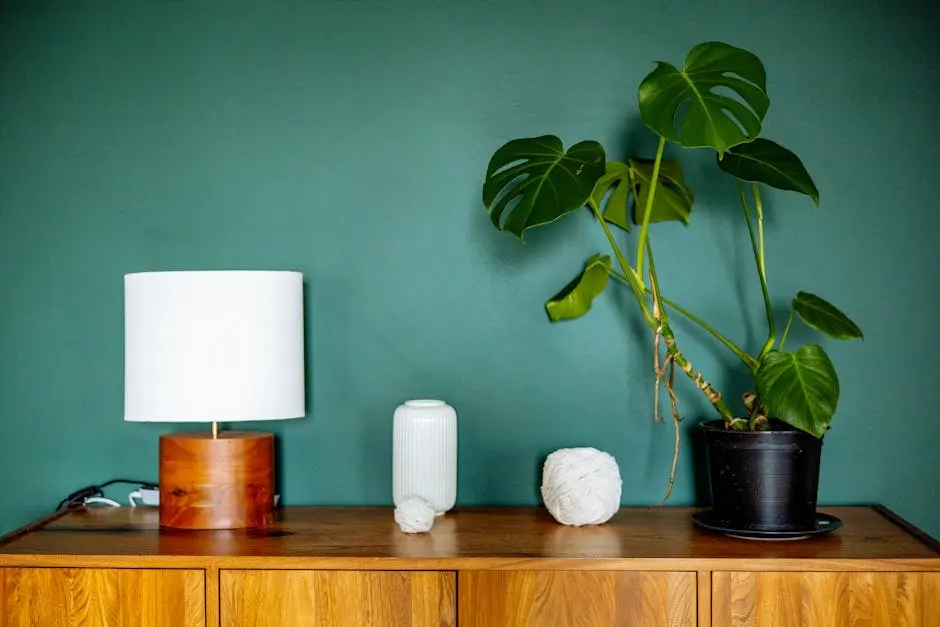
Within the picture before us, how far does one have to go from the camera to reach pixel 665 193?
2.12 m

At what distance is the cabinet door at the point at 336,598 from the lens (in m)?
1.67

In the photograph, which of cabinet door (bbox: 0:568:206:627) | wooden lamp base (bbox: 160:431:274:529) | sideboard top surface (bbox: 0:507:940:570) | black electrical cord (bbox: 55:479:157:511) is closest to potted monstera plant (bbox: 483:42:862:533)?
sideboard top surface (bbox: 0:507:940:570)

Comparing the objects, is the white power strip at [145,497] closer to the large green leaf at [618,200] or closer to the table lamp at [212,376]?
the table lamp at [212,376]

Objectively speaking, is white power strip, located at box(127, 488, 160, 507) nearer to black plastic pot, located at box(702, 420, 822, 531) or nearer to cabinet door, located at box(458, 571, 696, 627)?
cabinet door, located at box(458, 571, 696, 627)

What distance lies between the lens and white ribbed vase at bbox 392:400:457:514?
6.50ft

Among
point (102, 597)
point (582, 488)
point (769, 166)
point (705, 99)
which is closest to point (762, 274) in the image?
point (769, 166)

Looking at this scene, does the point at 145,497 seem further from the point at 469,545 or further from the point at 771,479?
the point at 771,479

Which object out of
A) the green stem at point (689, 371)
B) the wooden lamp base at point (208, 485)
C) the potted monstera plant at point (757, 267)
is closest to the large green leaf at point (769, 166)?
the potted monstera plant at point (757, 267)

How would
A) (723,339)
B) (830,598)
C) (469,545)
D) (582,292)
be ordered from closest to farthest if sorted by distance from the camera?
(830,598), (469,545), (723,339), (582,292)

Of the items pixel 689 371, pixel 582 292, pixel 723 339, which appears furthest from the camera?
pixel 582 292

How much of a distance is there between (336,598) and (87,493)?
31.9 inches

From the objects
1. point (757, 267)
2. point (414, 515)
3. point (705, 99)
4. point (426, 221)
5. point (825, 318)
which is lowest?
point (414, 515)

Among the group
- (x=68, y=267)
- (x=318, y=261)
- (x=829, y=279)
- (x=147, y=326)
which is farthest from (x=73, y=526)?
(x=829, y=279)

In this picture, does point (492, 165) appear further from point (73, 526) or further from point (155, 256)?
point (73, 526)
